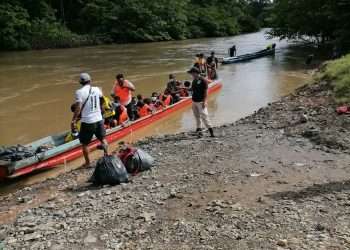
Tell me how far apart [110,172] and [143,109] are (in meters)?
6.60

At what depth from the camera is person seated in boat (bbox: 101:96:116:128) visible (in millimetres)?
11272

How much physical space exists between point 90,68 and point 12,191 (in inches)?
815

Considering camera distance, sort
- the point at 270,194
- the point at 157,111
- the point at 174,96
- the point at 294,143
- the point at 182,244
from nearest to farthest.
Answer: the point at 182,244, the point at 270,194, the point at 294,143, the point at 157,111, the point at 174,96

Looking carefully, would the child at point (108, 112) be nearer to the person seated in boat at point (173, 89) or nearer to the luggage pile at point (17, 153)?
the luggage pile at point (17, 153)

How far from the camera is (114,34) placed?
51.0 meters

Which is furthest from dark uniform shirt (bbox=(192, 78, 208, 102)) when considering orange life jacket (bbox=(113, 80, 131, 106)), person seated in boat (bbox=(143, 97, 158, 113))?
→ person seated in boat (bbox=(143, 97, 158, 113))

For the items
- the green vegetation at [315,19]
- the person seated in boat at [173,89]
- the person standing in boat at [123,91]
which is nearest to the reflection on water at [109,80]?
the person seated in boat at [173,89]

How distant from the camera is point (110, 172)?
7.94 m

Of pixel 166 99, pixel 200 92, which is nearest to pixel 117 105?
pixel 200 92

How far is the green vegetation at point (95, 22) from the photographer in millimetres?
44719

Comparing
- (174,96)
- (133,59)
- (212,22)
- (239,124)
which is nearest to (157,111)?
(174,96)

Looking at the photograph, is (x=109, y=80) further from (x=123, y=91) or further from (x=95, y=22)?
(x=95, y=22)

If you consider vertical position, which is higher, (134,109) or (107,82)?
(134,109)

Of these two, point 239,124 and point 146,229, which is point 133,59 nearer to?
point 239,124
